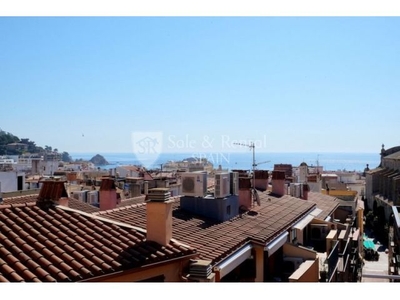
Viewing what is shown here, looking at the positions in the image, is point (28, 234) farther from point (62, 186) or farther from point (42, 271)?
point (62, 186)

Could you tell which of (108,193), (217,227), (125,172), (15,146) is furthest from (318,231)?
(15,146)

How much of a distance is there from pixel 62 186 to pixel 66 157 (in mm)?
105990

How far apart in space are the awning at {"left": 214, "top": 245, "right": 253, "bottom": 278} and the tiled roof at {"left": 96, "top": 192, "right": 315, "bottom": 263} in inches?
3.7

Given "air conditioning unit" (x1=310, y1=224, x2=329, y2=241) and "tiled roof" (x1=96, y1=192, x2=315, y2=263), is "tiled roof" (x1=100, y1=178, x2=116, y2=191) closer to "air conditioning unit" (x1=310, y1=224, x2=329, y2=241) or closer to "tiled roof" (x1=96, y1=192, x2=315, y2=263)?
"tiled roof" (x1=96, y1=192, x2=315, y2=263)

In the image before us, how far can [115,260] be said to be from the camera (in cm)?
482

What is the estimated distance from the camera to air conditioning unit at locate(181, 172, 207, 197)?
31.9 ft

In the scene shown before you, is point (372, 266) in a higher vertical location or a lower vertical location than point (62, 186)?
lower

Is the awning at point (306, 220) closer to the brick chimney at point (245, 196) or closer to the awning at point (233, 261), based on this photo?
the brick chimney at point (245, 196)

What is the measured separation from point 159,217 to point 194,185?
400cm

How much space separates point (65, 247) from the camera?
4859 millimetres

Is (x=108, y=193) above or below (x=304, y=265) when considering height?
above

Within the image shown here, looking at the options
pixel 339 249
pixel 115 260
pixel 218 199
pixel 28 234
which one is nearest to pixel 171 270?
pixel 115 260

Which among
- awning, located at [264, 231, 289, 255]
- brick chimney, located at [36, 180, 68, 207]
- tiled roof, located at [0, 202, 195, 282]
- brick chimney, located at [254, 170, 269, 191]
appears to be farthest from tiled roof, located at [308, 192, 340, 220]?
brick chimney, located at [36, 180, 68, 207]

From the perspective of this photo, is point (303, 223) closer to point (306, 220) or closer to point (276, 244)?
point (306, 220)
